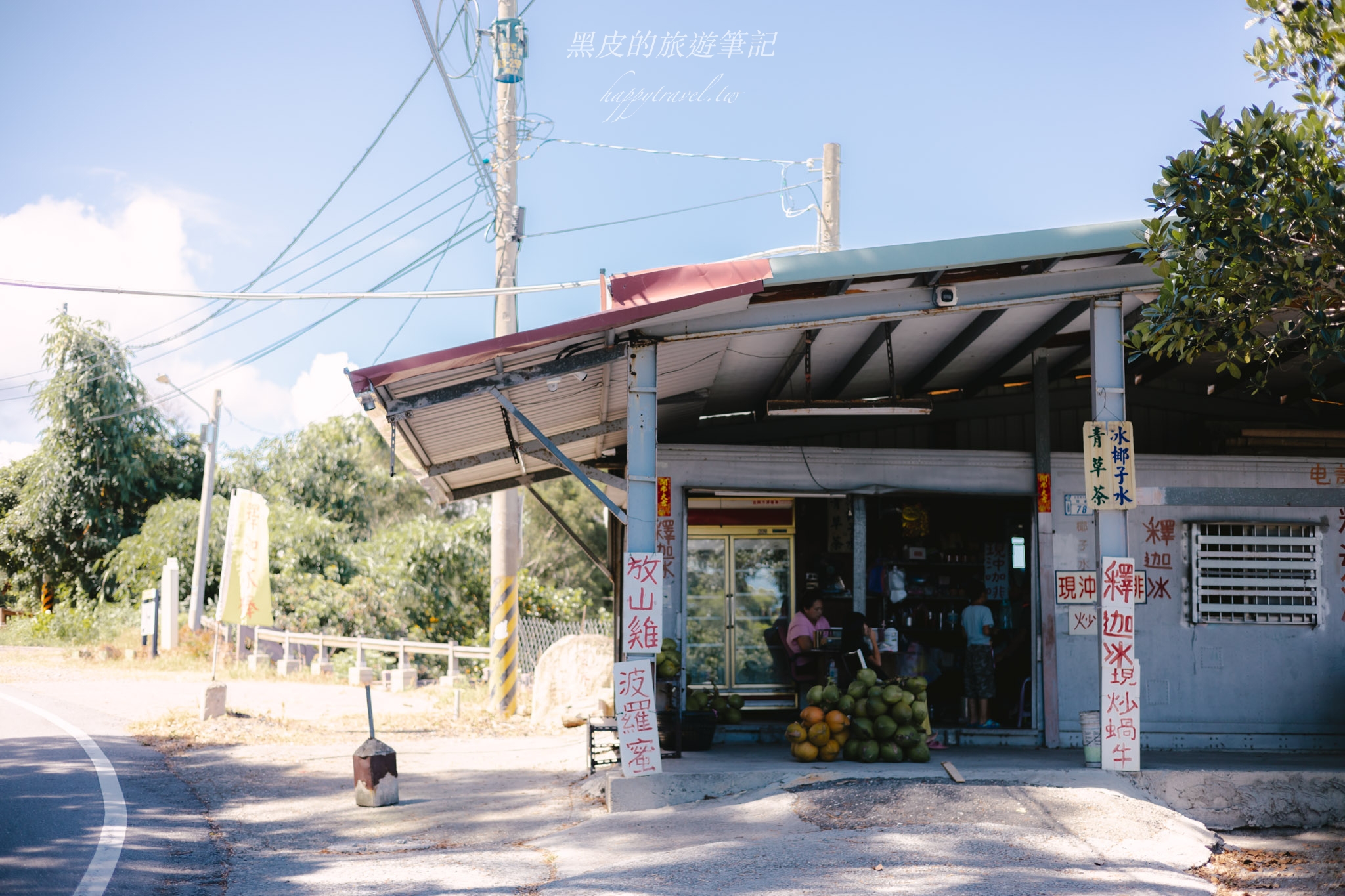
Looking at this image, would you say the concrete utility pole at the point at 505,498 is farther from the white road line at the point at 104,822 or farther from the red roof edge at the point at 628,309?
the red roof edge at the point at 628,309

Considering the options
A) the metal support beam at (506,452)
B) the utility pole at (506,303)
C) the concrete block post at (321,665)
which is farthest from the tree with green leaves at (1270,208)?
the concrete block post at (321,665)

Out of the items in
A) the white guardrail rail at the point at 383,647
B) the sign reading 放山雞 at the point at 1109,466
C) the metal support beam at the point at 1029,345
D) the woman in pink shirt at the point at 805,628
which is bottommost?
the white guardrail rail at the point at 383,647

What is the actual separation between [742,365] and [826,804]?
457cm

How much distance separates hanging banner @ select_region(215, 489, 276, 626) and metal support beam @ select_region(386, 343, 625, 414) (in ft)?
26.5

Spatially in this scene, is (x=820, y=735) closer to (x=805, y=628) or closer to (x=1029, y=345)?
(x=805, y=628)

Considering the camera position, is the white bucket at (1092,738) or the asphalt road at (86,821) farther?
the white bucket at (1092,738)

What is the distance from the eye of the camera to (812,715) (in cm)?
928

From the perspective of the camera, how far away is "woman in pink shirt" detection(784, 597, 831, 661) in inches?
438

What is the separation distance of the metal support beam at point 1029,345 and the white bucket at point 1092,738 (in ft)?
11.9

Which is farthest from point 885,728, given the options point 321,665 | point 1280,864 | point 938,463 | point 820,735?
point 321,665

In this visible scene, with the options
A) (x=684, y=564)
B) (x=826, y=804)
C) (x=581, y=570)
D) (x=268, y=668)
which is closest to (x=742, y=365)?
(x=684, y=564)

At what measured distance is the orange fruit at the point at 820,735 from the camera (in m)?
9.15

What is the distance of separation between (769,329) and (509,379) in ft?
7.13

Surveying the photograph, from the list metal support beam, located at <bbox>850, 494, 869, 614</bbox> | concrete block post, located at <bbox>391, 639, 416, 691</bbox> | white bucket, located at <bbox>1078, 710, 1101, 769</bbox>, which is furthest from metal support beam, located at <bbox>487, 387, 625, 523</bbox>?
concrete block post, located at <bbox>391, 639, 416, 691</bbox>
